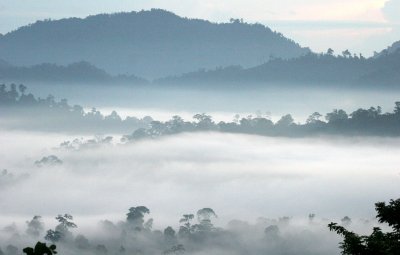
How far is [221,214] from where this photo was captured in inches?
5522

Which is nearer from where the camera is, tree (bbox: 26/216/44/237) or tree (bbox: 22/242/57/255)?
tree (bbox: 22/242/57/255)

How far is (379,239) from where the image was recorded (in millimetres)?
15688

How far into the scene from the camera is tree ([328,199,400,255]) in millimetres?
15156

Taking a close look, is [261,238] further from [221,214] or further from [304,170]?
[304,170]

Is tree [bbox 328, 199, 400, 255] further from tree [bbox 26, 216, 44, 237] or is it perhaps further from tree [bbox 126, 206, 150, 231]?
tree [bbox 26, 216, 44, 237]

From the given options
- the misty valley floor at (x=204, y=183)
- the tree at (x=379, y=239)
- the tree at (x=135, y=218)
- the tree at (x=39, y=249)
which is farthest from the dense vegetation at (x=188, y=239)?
the tree at (x=39, y=249)

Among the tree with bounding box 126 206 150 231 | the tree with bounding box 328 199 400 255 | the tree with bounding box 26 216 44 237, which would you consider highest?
the tree with bounding box 126 206 150 231

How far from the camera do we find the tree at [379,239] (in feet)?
49.7

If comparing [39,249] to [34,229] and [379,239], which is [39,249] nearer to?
[379,239]

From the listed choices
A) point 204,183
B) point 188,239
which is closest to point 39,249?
point 188,239

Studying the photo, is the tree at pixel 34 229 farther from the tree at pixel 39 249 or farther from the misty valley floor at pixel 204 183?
the tree at pixel 39 249

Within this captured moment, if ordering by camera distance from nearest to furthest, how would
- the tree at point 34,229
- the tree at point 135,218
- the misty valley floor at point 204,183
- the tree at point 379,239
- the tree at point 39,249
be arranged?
1. the tree at point 39,249
2. the tree at point 379,239
3. the tree at point 34,229
4. the tree at point 135,218
5. the misty valley floor at point 204,183

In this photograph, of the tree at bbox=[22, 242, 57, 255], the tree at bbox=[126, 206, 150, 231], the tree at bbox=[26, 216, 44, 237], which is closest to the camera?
the tree at bbox=[22, 242, 57, 255]

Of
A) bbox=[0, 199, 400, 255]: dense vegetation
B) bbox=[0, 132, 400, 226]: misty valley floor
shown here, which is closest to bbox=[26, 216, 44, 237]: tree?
bbox=[0, 199, 400, 255]: dense vegetation
